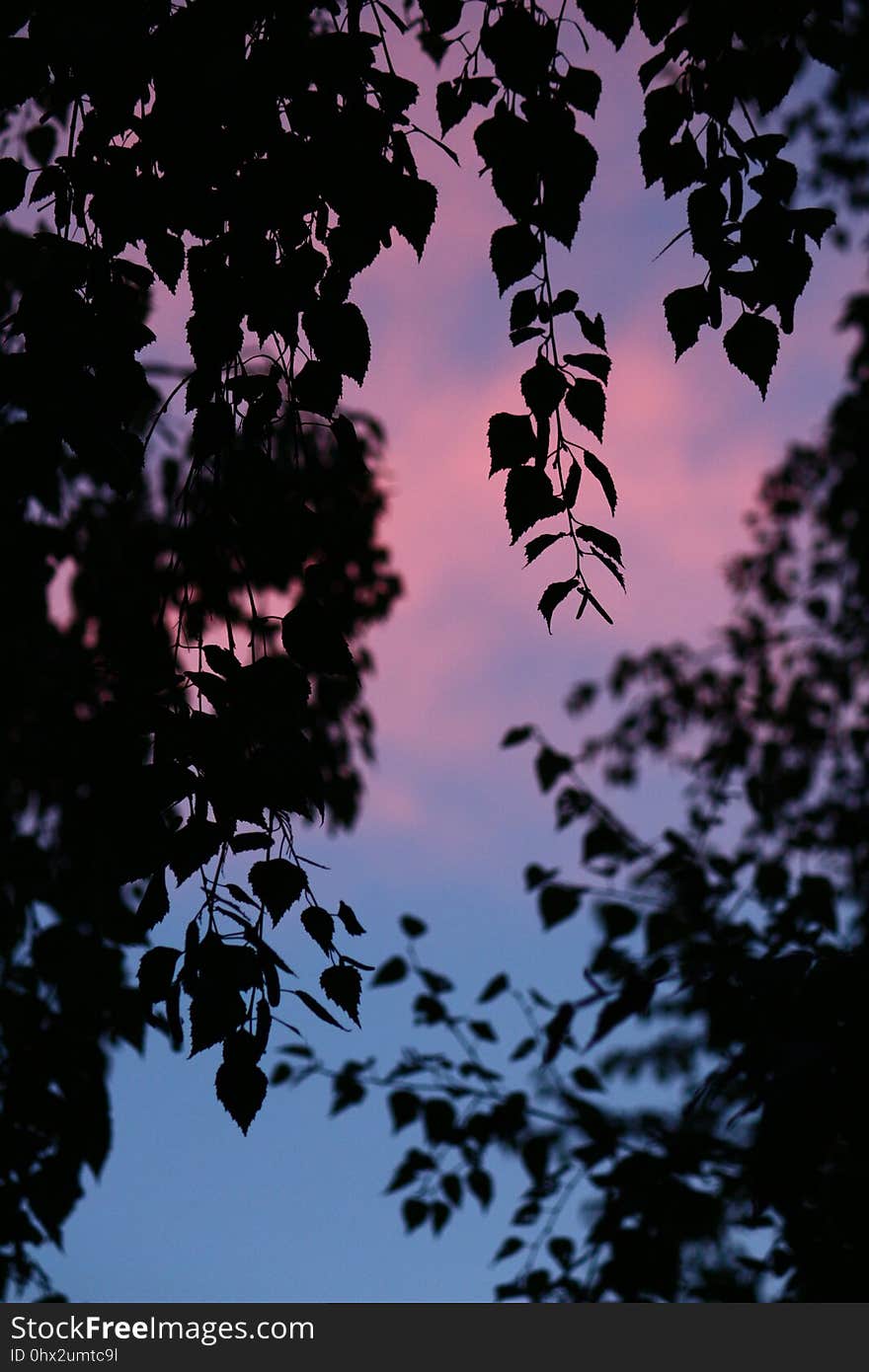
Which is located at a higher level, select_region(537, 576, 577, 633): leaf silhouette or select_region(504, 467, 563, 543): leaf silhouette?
select_region(504, 467, 563, 543): leaf silhouette

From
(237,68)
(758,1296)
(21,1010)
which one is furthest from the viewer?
(758,1296)

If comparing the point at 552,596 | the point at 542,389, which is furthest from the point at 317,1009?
the point at 542,389

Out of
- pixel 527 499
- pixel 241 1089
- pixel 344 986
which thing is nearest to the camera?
pixel 241 1089

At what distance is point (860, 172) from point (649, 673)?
450cm

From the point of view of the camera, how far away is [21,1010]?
10.5 feet

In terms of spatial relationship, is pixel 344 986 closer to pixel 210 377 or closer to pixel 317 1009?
pixel 317 1009

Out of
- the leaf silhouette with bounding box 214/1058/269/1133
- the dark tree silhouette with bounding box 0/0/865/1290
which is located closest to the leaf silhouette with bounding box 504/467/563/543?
the dark tree silhouette with bounding box 0/0/865/1290

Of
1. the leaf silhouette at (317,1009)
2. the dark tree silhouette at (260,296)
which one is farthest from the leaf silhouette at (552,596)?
Answer: the leaf silhouette at (317,1009)

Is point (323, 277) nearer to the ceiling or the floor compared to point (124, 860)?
nearer to the ceiling

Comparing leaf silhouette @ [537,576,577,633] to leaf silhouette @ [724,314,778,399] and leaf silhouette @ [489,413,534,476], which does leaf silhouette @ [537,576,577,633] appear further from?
leaf silhouette @ [724,314,778,399]

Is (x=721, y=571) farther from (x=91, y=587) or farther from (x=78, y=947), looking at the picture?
(x=78, y=947)

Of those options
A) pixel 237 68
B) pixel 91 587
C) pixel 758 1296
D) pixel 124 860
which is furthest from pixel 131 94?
pixel 91 587

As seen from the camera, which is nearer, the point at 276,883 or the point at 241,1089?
the point at 241,1089

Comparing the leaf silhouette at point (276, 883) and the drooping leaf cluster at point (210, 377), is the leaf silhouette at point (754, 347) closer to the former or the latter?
the drooping leaf cluster at point (210, 377)
